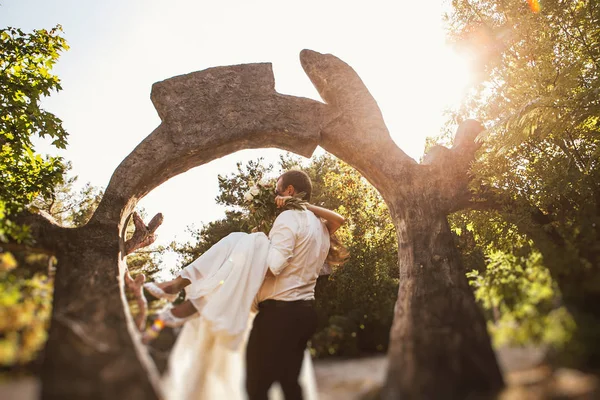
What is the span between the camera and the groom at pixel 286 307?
2693 millimetres

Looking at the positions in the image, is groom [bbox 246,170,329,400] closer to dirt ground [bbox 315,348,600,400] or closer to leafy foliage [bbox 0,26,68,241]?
dirt ground [bbox 315,348,600,400]

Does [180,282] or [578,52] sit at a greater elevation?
[578,52]

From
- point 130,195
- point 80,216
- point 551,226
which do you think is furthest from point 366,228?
point 80,216

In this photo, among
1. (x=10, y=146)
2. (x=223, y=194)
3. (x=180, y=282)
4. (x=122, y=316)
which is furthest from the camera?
(x=223, y=194)

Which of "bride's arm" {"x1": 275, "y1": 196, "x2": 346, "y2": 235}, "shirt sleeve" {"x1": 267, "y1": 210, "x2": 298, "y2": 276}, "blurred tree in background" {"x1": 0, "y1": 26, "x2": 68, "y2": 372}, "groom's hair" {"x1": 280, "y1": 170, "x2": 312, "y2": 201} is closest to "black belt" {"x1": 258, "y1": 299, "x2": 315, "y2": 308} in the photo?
"shirt sleeve" {"x1": 267, "y1": 210, "x2": 298, "y2": 276}

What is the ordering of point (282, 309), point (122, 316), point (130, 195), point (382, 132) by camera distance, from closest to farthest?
point (122, 316) < point (282, 309) < point (130, 195) < point (382, 132)

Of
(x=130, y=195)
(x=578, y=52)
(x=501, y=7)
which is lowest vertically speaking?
(x=130, y=195)

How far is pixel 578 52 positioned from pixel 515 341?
8.30 metres

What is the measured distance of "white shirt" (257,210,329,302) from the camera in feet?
10.9

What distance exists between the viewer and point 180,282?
3.48 metres

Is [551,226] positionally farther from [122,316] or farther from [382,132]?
[122,316]

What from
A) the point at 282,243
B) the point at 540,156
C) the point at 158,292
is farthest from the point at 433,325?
the point at 540,156

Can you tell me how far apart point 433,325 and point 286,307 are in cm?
137

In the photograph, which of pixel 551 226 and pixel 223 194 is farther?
pixel 223 194
